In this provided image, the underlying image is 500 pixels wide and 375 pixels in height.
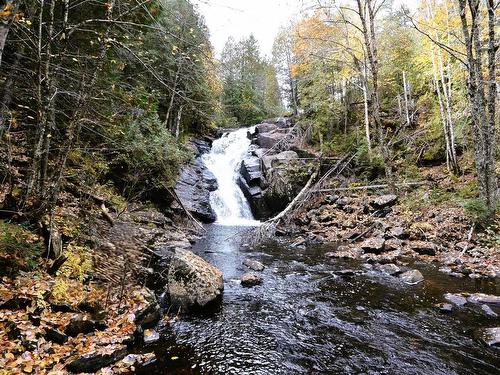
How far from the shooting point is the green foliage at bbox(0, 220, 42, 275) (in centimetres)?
451

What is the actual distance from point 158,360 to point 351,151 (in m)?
16.0

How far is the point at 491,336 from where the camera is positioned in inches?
187

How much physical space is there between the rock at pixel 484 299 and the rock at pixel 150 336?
20.5ft

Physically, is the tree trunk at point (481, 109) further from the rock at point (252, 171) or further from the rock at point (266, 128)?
the rock at point (266, 128)

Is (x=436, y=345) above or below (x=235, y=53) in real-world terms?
below

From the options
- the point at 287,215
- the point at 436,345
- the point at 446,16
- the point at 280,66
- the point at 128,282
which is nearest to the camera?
the point at 436,345

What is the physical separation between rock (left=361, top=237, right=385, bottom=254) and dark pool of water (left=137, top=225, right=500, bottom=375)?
6.79 feet

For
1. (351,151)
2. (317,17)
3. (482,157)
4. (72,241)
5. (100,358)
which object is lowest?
(100,358)

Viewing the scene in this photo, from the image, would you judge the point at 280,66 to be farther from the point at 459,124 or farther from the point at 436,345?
the point at 436,345

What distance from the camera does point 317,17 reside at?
66.6 ft

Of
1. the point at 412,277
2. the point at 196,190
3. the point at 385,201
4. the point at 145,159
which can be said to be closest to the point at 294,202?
the point at 385,201

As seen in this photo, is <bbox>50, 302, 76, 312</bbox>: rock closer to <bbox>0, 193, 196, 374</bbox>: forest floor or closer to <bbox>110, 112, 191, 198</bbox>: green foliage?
<bbox>0, 193, 196, 374</bbox>: forest floor

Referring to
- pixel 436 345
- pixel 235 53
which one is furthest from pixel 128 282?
pixel 235 53

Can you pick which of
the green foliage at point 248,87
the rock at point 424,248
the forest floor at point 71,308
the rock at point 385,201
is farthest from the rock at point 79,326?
Answer: the green foliage at point 248,87
